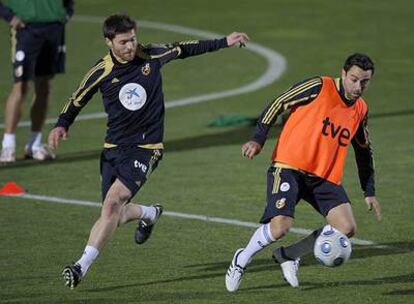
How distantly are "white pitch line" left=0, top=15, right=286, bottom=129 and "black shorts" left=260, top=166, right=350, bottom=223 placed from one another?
10.1 metres

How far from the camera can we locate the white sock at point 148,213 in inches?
475

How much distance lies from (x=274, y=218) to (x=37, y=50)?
769 cm

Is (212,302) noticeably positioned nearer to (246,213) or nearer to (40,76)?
(246,213)

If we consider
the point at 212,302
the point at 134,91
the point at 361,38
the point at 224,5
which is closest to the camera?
the point at 212,302

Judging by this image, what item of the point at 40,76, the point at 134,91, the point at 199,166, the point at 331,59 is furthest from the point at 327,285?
the point at 331,59

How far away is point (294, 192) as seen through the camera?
35.1ft

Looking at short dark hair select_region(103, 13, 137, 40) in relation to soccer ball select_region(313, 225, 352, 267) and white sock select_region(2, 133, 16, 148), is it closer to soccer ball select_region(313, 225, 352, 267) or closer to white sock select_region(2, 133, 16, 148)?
soccer ball select_region(313, 225, 352, 267)

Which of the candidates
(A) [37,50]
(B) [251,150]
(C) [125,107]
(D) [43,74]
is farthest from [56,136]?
(D) [43,74]

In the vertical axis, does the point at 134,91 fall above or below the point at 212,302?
above

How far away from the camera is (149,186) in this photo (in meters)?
15.8

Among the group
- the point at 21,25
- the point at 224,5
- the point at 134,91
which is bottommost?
the point at 224,5

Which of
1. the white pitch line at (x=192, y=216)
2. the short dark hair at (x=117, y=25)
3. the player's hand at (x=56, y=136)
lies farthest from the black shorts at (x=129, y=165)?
the white pitch line at (x=192, y=216)

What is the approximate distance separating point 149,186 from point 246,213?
194 centimetres

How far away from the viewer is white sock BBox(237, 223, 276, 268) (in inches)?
421
